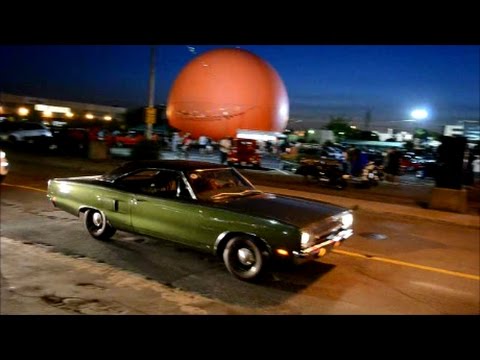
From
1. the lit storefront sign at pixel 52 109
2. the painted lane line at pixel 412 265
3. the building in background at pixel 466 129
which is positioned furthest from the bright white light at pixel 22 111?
the painted lane line at pixel 412 265

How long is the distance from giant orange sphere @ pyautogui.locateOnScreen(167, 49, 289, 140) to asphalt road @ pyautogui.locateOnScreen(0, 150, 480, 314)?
26.0 meters

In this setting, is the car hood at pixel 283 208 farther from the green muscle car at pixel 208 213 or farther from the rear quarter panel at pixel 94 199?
the rear quarter panel at pixel 94 199

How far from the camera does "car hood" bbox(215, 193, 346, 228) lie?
5.67m

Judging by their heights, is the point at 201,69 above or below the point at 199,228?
above

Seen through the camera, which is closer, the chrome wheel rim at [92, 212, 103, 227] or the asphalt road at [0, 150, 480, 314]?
the asphalt road at [0, 150, 480, 314]

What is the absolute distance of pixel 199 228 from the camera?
6047 mm

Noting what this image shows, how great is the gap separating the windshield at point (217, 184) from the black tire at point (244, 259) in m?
0.78

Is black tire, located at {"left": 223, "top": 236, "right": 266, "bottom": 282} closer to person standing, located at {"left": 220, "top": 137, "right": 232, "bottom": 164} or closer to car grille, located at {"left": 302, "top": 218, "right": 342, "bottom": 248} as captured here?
car grille, located at {"left": 302, "top": 218, "right": 342, "bottom": 248}

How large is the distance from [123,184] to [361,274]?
3.73m

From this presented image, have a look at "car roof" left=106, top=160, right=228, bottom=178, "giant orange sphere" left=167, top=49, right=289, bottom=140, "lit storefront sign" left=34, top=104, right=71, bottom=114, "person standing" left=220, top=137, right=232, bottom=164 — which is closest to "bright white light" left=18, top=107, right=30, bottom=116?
"lit storefront sign" left=34, top=104, right=71, bottom=114

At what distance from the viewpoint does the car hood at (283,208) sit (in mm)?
5670

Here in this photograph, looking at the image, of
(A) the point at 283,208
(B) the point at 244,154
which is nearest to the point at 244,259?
(A) the point at 283,208
